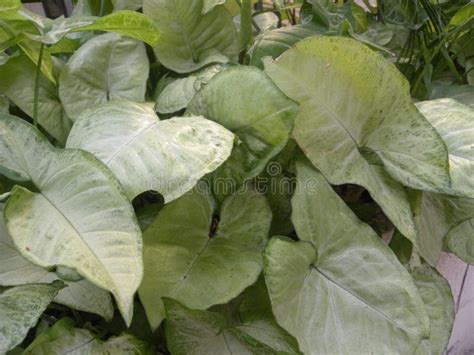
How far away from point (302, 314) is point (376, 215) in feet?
0.82

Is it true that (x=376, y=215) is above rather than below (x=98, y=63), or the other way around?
below

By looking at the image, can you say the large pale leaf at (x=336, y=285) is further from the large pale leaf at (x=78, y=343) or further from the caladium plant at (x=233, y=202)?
the large pale leaf at (x=78, y=343)

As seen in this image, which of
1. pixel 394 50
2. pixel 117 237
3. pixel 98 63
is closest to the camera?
pixel 117 237

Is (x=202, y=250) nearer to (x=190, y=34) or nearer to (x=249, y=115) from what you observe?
(x=249, y=115)

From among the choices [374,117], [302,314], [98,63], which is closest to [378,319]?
[302,314]

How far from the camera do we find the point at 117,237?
34 centimetres

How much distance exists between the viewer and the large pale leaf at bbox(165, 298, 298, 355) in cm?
45

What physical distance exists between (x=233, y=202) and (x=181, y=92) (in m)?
0.14

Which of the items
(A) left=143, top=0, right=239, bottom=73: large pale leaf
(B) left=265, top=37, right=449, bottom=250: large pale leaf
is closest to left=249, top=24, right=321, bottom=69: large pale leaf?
(A) left=143, top=0, right=239, bottom=73: large pale leaf

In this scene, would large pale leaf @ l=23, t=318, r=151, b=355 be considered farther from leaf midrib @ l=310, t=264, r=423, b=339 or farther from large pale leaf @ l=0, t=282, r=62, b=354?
leaf midrib @ l=310, t=264, r=423, b=339

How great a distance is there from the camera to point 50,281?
1.51 ft

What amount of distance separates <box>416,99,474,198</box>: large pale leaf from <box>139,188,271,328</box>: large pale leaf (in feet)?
0.60

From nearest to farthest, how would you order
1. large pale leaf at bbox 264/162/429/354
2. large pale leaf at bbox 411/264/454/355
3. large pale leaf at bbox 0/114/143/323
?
large pale leaf at bbox 0/114/143/323, large pale leaf at bbox 264/162/429/354, large pale leaf at bbox 411/264/454/355

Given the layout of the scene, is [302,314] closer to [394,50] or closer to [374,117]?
[374,117]
